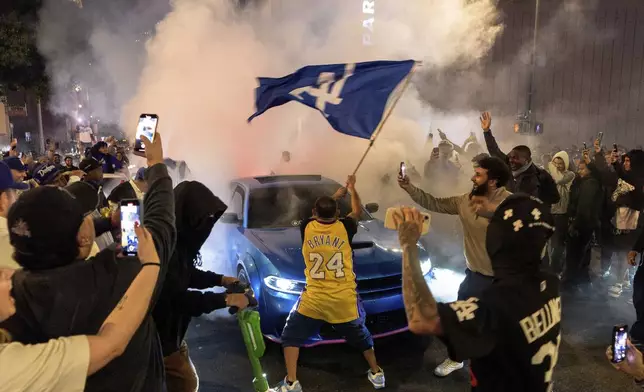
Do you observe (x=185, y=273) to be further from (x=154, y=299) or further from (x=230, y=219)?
(x=230, y=219)

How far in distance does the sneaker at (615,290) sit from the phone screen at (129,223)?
21.8ft

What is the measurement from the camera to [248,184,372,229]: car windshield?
5.97 m

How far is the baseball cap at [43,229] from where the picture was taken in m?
1.65

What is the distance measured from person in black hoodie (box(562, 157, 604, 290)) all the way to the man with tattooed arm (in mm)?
5787

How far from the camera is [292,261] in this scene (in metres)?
4.89

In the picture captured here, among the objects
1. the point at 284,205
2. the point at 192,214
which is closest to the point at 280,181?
the point at 284,205

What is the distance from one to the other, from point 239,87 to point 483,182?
9253 mm

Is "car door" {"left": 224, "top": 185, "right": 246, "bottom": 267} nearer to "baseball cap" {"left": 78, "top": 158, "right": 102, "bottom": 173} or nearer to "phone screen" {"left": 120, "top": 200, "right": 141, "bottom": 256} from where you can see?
"baseball cap" {"left": 78, "top": 158, "right": 102, "bottom": 173}

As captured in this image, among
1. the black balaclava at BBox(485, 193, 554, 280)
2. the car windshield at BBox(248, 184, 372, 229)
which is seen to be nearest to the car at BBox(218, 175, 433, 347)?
the car windshield at BBox(248, 184, 372, 229)

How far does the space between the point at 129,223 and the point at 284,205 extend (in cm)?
404

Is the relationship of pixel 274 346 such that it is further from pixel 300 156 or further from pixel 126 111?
pixel 126 111

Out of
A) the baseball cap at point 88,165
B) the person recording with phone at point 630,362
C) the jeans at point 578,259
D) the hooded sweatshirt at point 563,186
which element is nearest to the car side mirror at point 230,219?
the baseball cap at point 88,165

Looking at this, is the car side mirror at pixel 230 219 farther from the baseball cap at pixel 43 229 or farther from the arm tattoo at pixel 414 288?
the baseball cap at pixel 43 229

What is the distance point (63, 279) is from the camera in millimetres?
1668
